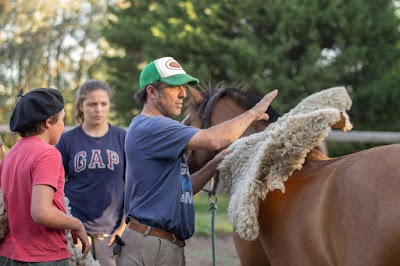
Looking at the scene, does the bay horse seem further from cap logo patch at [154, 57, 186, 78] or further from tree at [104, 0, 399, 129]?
tree at [104, 0, 399, 129]

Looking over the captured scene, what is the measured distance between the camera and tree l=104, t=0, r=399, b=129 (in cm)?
1273

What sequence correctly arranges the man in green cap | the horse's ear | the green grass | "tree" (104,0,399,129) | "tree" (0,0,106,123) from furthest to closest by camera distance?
"tree" (0,0,106,123), "tree" (104,0,399,129), the green grass, the horse's ear, the man in green cap

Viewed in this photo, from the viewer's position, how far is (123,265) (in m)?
3.16

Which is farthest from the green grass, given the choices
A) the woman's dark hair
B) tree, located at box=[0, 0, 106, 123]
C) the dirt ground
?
tree, located at box=[0, 0, 106, 123]

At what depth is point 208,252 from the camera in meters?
7.18

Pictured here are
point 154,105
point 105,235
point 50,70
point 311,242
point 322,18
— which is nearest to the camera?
point 311,242

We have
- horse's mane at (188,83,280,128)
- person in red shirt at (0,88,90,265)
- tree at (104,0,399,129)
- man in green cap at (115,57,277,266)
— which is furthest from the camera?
tree at (104,0,399,129)

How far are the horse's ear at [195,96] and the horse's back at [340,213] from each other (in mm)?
1389

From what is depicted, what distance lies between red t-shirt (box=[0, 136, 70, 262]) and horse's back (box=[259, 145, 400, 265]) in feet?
3.44

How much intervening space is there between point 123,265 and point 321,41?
35.8 feet

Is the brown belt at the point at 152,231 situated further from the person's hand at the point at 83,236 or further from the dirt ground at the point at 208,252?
the dirt ground at the point at 208,252

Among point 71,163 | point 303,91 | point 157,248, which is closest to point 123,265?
point 157,248

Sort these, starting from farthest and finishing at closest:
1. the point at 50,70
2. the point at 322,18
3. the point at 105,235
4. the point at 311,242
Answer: the point at 50,70 → the point at 322,18 → the point at 105,235 → the point at 311,242

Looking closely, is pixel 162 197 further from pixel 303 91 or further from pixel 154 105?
pixel 303 91
